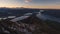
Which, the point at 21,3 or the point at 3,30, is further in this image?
the point at 3,30

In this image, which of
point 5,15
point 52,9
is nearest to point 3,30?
point 5,15

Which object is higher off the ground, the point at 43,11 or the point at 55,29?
the point at 43,11

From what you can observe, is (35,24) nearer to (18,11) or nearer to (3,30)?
(18,11)

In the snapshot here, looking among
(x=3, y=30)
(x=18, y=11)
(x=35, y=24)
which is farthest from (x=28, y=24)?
(x=3, y=30)

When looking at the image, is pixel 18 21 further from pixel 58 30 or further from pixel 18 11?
pixel 58 30

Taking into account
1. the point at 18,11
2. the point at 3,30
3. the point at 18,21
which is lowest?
the point at 3,30

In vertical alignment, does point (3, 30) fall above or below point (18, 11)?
below
